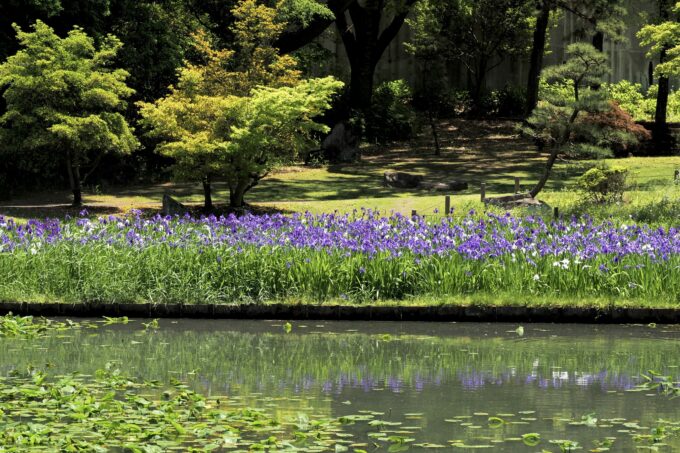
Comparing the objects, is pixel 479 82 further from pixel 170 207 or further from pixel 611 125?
pixel 170 207

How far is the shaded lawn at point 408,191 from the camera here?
1204 inches

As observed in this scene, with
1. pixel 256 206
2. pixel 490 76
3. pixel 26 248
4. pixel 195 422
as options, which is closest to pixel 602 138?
pixel 256 206

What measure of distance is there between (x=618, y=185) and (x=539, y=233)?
929 cm

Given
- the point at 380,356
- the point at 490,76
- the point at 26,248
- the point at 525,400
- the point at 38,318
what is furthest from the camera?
the point at 490,76

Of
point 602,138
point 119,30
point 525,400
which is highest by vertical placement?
point 119,30

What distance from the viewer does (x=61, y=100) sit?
101ft

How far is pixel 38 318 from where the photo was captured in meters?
16.3

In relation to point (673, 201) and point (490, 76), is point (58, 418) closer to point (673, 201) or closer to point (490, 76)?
point (673, 201)

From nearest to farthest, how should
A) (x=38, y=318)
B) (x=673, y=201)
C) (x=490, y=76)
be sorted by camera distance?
(x=38, y=318), (x=673, y=201), (x=490, y=76)

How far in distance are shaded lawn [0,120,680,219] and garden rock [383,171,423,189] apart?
0.42m

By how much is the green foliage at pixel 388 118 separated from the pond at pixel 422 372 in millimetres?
32322

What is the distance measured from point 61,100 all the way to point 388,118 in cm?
2008

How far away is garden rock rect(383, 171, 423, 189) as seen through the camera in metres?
35.7

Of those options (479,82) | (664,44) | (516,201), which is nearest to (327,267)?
(516,201)
